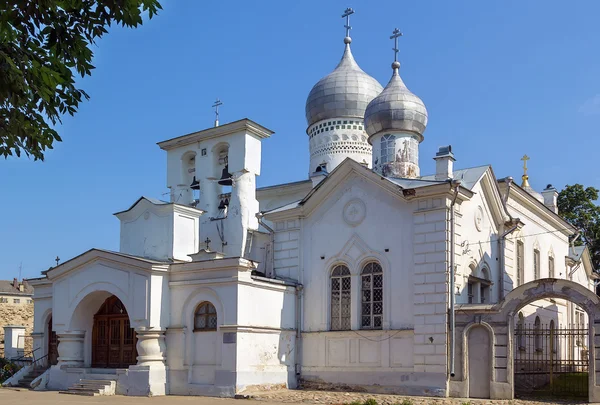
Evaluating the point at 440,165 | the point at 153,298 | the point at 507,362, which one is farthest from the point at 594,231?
the point at 153,298

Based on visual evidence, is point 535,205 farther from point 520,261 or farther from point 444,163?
point 444,163

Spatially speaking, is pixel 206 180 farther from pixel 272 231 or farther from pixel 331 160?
pixel 331 160

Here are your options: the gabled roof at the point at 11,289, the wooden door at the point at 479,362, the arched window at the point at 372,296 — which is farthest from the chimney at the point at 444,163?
the gabled roof at the point at 11,289

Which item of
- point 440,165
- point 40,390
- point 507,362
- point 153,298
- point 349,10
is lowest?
point 40,390

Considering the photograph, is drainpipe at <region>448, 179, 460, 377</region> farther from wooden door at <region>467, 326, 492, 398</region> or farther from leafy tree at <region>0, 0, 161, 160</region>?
leafy tree at <region>0, 0, 161, 160</region>

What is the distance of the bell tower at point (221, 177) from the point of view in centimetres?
2348

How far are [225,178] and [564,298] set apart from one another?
11560 millimetres

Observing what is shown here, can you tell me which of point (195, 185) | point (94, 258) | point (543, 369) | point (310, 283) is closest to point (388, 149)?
point (310, 283)

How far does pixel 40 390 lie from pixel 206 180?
819cm

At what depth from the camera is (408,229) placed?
19516 millimetres

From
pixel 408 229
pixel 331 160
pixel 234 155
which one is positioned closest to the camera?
pixel 408 229

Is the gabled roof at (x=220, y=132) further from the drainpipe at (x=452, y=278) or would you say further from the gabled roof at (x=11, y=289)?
the gabled roof at (x=11, y=289)

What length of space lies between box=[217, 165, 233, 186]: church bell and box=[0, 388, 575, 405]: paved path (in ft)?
24.7

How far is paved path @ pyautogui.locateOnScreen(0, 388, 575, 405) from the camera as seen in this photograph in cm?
1694
